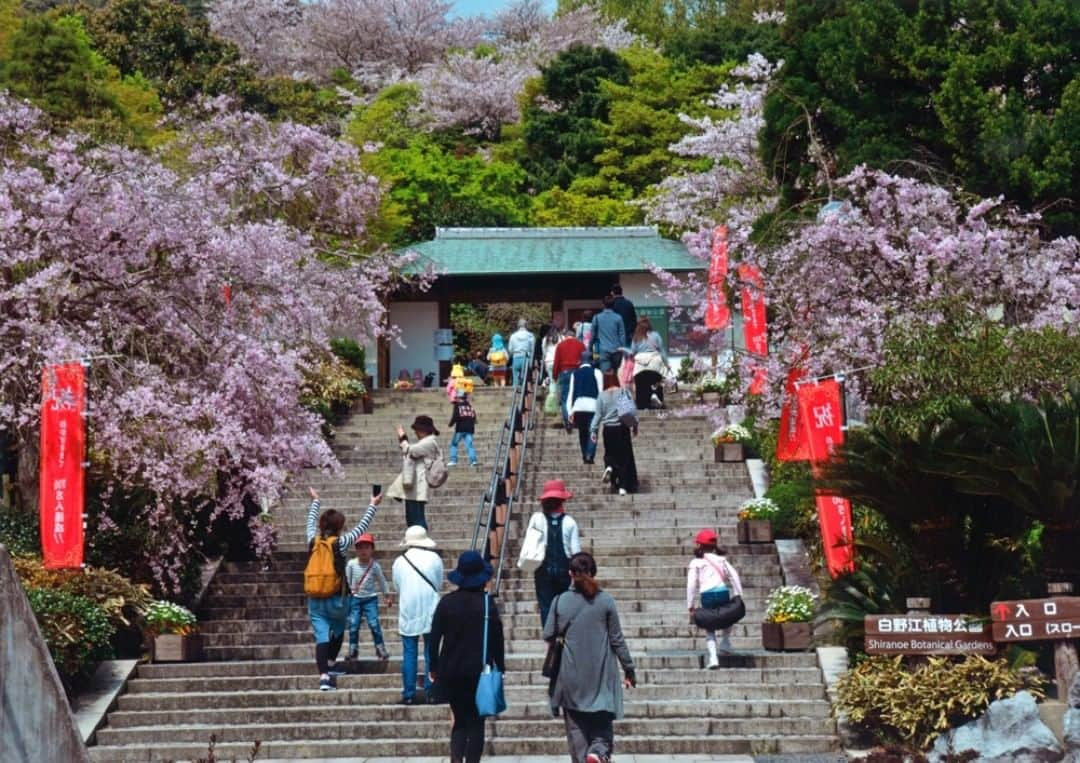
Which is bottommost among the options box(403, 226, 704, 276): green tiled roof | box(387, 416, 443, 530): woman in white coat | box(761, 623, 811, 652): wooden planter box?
box(761, 623, 811, 652): wooden planter box

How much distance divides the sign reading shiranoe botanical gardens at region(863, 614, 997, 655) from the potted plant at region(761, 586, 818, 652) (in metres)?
2.44

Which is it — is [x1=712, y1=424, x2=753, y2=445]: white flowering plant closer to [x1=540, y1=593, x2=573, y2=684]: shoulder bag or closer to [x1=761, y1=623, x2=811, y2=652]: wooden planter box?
[x1=761, y1=623, x2=811, y2=652]: wooden planter box

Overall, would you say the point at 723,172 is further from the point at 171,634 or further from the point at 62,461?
the point at 62,461

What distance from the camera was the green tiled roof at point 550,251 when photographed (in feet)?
116

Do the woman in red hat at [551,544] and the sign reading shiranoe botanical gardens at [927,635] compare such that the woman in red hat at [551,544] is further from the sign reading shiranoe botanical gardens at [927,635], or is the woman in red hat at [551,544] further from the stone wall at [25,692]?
the stone wall at [25,692]

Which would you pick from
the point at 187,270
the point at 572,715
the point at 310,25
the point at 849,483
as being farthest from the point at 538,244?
the point at 310,25

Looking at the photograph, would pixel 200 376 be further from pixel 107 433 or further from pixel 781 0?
pixel 781 0

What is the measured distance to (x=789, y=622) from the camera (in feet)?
50.4

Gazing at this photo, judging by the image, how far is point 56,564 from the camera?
15352mm

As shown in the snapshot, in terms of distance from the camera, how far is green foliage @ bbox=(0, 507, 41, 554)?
16.5m

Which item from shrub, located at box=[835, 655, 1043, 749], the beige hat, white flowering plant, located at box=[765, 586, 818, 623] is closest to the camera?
shrub, located at box=[835, 655, 1043, 749]

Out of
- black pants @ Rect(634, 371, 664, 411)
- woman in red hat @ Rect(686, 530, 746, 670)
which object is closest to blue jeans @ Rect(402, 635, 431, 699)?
woman in red hat @ Rect(686, 530, 746, 670)

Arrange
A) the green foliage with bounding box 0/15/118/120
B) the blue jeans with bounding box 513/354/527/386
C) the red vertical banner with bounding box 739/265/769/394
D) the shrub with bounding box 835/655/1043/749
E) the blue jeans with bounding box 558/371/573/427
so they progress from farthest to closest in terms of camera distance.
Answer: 1. the green foliage with bounding box 0/15/118/120
2. the blue jeans with bounding box 513/354/527/386
3. the blue jeans with bounding box 558/371/573/427
4. the red vertical banner with bounding box 739/265/769/394
5. the shrub with bounding box 835/655/1043/749

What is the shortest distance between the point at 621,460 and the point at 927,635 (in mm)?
8306
